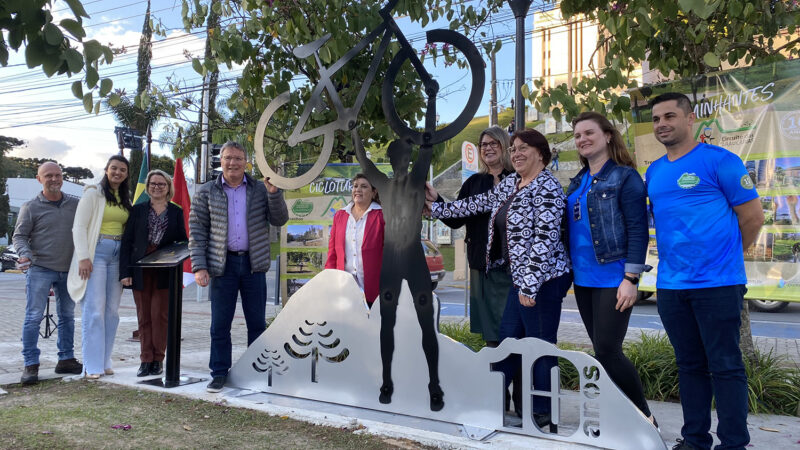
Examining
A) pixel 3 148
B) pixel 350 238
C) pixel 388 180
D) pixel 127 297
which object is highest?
pixel 3 148

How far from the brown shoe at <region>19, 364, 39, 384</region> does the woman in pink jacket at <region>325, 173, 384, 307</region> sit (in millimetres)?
2688

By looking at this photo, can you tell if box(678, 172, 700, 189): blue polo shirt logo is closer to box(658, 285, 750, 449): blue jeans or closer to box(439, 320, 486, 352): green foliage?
box(658, 285, 750, 449): blue jeans

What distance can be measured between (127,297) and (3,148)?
38.0 metres

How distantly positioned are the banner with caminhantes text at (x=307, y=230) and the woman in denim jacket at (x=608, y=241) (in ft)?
14.1

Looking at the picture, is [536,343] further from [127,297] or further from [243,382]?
[127,297]

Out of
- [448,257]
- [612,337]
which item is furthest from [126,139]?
[448,257]

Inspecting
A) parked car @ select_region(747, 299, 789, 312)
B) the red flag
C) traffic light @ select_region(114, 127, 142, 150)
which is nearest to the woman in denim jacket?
the red flag

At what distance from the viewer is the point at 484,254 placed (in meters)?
3.92

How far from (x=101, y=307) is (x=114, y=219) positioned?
0.76m

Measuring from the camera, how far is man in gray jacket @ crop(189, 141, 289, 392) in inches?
176

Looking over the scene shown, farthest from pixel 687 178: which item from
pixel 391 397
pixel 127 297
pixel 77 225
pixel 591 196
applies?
pixel 127 297

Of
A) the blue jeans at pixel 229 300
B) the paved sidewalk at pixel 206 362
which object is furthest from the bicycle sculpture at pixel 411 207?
the blue jeans at pixel 229 300

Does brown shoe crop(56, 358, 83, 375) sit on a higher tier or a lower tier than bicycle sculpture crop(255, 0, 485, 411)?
lower

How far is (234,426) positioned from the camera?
3.68 m
